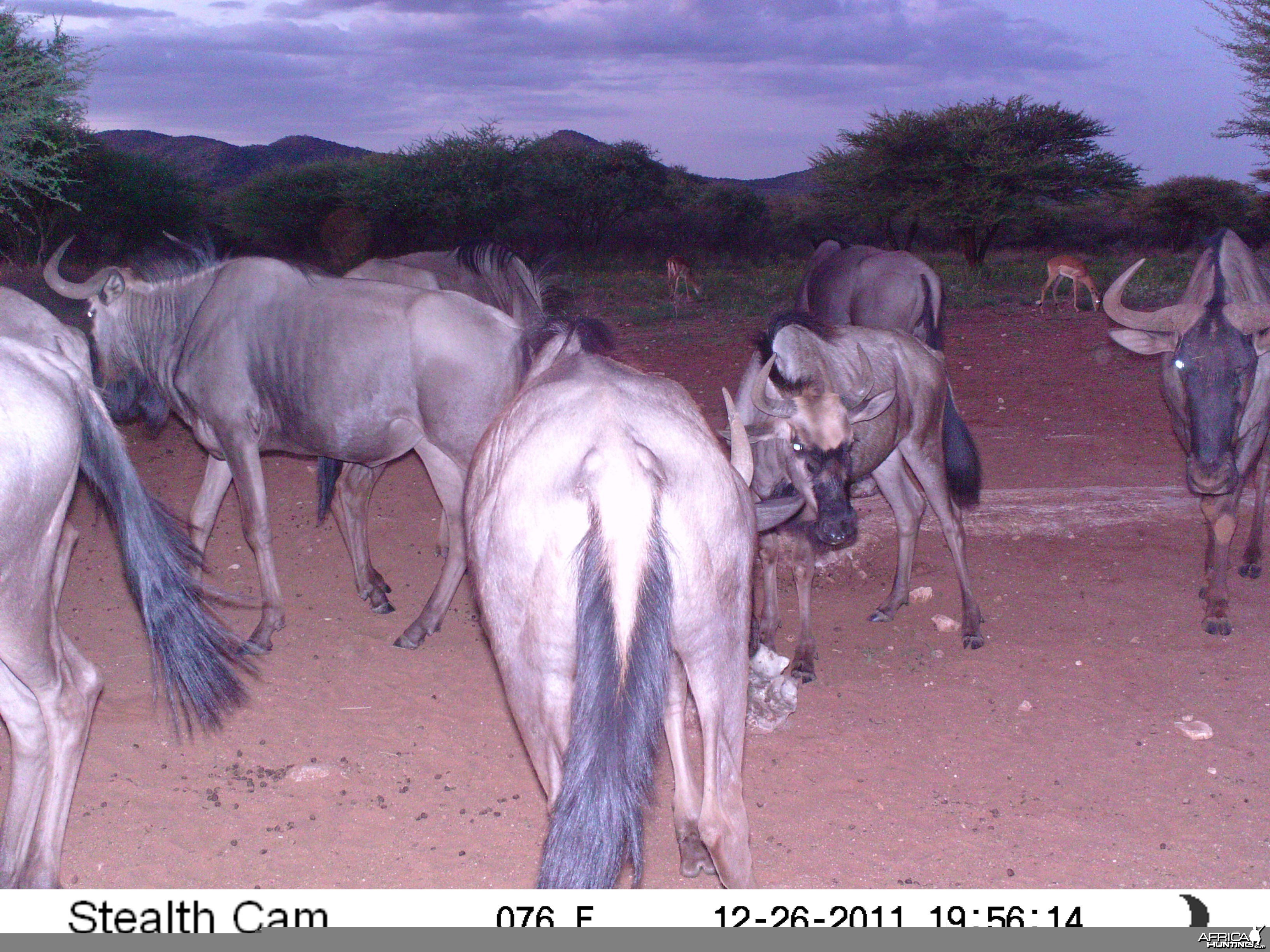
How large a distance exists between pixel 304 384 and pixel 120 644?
151cm

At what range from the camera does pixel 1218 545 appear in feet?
17.9

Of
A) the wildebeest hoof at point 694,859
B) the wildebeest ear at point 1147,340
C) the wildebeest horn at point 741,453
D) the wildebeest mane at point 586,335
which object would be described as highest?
the wildebeest mane at point 586,335

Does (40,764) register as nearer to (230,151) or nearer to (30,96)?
(30,96)

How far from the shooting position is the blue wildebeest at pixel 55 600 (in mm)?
2922

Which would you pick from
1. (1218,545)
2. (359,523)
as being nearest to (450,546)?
(359,523)

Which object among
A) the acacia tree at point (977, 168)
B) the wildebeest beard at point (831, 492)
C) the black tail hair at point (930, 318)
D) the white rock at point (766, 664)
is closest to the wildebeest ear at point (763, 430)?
the wildebeest beard at point (831, 492)

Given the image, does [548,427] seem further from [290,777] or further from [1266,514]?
[1266,514]

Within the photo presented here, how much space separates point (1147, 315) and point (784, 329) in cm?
217

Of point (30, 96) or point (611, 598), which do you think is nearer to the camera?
point (611, 598)

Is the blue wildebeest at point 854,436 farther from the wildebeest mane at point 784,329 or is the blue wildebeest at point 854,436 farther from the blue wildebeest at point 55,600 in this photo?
the blue wildebeest at point 55,600

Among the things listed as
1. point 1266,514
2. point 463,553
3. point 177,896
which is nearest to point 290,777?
point 177,896

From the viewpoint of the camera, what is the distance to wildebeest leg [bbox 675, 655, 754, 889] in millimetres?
2680

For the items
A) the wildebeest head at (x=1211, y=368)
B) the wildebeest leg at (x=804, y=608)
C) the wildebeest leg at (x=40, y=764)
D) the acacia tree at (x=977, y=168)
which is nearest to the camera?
Result: the wildebeest leg at (x=40, y=764)

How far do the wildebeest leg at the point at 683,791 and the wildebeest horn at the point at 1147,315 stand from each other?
3.68 meters
